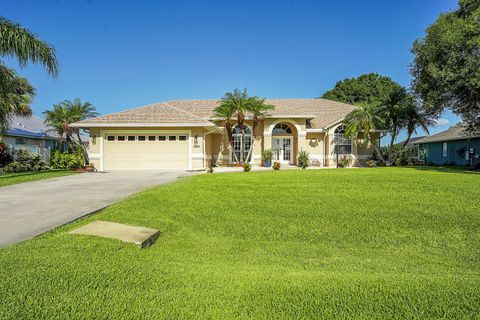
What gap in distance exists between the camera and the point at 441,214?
300 inches

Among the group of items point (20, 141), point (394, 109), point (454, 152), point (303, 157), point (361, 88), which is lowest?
point (303, 157)

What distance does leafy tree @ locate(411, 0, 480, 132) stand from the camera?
1723cm

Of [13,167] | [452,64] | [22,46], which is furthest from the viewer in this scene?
[13,167]

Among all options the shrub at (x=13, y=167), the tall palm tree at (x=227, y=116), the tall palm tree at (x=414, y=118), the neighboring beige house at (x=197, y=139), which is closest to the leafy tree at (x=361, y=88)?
the neighboring beige house at (x=197, y=139)

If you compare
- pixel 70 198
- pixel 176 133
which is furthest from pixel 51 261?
pixel 176 133

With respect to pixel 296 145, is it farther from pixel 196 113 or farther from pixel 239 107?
pixel 196 113

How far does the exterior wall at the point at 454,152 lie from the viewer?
27712 millimetres

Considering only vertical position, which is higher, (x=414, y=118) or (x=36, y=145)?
(x=414, y=118)

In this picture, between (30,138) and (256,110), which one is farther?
(30,138)

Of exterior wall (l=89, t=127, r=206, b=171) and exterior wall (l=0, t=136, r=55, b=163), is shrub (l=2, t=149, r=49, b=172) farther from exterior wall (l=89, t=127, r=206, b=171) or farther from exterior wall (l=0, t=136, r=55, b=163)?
exterior wall (l=89, t=127, r=206, b=171)

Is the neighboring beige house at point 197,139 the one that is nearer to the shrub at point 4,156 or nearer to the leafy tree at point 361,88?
the shrub at point 4,156

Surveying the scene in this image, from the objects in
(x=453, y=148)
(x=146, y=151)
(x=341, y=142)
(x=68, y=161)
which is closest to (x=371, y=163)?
(x=341, y=142)

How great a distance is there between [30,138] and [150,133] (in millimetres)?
16399

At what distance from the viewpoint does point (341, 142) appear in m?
25.7
